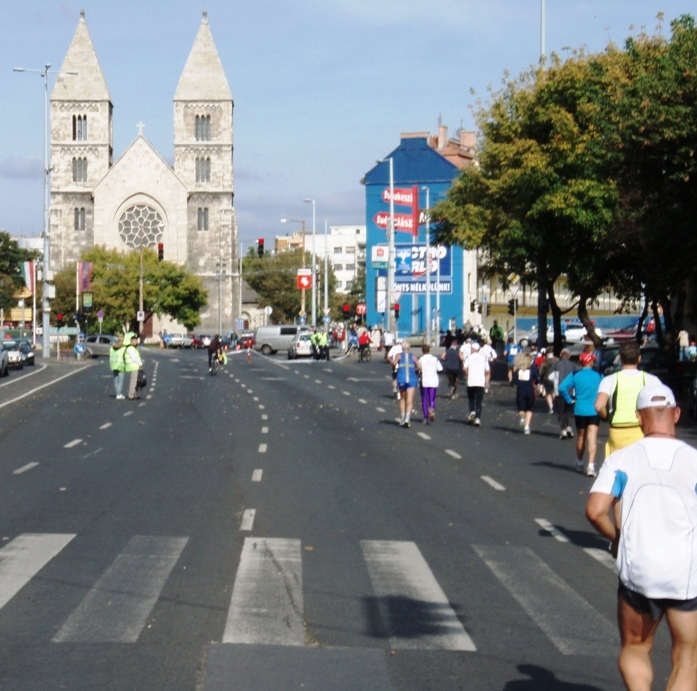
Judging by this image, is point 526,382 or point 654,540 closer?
point 654,540

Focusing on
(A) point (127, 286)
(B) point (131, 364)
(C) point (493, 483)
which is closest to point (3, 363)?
(B) point (131, 364)

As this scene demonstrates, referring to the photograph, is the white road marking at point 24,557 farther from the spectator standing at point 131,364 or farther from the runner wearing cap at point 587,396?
the spectator standing at point 131,364

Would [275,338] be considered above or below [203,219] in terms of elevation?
below

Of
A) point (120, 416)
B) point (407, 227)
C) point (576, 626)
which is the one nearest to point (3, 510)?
point (576, 626)

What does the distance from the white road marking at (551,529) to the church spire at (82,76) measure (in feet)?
342

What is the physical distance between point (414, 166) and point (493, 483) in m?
80.2

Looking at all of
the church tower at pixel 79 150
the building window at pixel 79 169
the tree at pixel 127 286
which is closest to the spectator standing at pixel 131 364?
the tree at pixel 127 286

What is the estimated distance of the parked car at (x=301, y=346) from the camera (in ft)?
217

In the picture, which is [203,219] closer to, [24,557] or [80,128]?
[80,128]

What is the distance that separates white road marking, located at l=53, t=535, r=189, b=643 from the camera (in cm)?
687

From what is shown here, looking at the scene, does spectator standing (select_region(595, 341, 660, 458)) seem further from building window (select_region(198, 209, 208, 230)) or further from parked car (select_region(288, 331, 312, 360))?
building window (select_region(198, 209, 208, 230))

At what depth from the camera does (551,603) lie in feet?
26.1

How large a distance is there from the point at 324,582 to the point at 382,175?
86.1 m

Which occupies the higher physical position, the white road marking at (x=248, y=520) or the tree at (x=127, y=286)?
the tree at (x=127, y=286)
